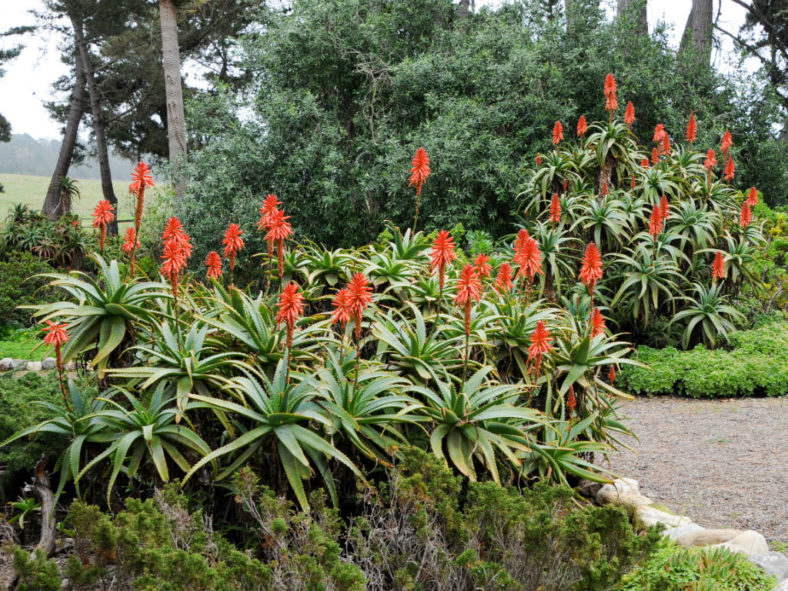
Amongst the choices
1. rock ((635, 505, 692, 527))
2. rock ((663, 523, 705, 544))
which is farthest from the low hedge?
rock ((663, 523, 705, 544))

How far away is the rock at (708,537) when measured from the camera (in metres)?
2.91

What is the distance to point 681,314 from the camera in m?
6.17

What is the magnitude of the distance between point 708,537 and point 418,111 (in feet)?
25.5

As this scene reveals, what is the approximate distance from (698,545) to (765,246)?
527cm

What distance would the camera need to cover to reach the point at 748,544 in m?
2.81

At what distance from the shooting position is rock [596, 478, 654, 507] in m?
3.37

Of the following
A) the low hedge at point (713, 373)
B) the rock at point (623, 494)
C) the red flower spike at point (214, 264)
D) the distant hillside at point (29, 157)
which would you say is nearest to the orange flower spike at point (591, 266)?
the rock at point (623, 494)

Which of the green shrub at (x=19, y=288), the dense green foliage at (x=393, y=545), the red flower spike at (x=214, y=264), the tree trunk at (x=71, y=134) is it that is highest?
the tree trunk at (x=71, y=134)

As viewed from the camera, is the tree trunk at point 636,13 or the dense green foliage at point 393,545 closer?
the dense green foliage at point 393,545

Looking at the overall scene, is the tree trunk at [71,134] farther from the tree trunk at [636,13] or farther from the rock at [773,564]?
the rock at [773,564]

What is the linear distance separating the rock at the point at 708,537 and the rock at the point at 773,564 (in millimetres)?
191

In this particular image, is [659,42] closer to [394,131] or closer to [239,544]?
[394,131]

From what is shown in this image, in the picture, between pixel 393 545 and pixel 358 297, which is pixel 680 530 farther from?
pixel 358 297

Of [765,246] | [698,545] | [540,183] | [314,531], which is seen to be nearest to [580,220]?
[540,183]
